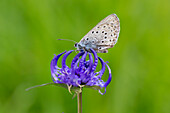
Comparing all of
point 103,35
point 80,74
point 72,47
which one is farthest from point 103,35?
point 72,47

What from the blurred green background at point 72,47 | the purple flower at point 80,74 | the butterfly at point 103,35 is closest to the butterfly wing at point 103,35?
the butterfly at point 103,35

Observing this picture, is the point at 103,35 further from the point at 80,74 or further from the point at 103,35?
the point at 80,74

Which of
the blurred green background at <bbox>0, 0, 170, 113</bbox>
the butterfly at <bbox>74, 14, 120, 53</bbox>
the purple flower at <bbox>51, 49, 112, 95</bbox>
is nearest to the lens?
the purple flower at <bbox>51, 49, 112, 95</bbox>

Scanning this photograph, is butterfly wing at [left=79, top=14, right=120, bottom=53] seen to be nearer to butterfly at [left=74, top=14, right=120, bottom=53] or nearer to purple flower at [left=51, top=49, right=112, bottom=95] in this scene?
butterfly at [left=74, top=14, right=120, bottom=53]

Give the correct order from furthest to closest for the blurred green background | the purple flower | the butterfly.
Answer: the blurred green background
the butterfly
the purple flower

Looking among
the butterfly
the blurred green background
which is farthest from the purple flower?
the blurred green background
